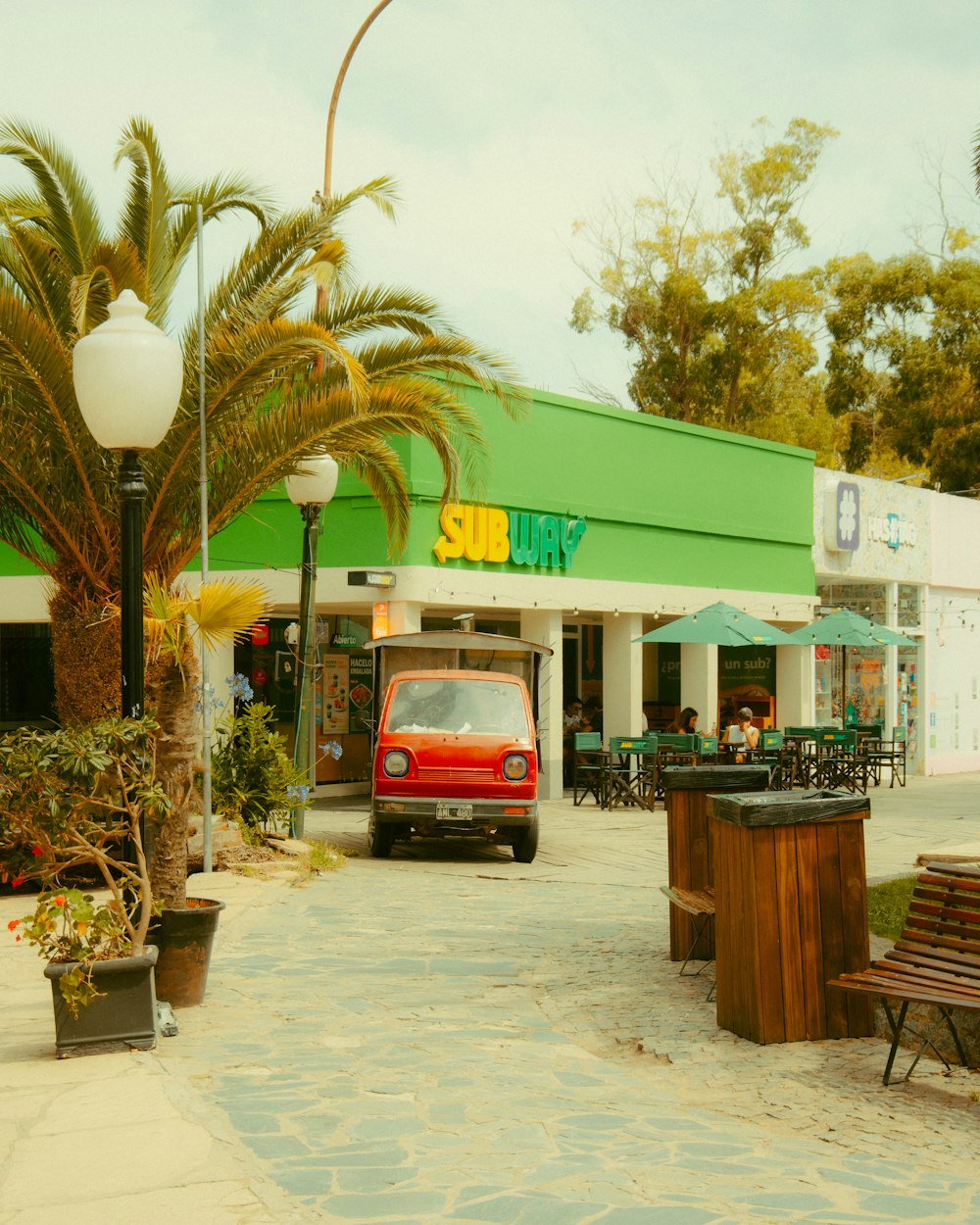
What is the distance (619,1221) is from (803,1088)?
73.5 inches

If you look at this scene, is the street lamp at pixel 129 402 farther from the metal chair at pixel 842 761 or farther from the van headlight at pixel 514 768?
the metal chair at pixel 842 761

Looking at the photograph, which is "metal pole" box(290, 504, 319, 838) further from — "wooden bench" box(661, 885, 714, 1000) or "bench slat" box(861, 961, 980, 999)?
"bench slat" box(861, 961, 980, 999)

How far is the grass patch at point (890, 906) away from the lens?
9508 millimetres

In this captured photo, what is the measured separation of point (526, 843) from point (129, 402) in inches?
326

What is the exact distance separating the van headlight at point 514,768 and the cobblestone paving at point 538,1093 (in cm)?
413

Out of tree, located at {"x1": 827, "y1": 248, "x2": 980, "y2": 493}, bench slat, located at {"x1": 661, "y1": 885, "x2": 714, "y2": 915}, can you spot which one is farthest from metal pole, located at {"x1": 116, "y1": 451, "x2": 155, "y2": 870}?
tree, located at {"x1": 827, "y1": 248, "x2": 980, "y2": 493}

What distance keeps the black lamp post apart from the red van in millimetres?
7073

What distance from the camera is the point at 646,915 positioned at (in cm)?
1105

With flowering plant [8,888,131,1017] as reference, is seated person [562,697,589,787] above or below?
above

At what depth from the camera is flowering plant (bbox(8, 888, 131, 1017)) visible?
6426mm

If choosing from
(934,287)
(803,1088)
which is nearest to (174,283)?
Answer: (803,1088)

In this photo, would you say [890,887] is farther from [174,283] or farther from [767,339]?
[767,339]

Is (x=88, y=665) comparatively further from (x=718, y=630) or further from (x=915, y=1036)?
(x=718, y=630)

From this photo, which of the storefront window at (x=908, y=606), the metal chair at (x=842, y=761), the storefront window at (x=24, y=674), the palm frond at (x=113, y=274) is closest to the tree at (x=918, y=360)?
the storefront window at (x=908, y=606)
